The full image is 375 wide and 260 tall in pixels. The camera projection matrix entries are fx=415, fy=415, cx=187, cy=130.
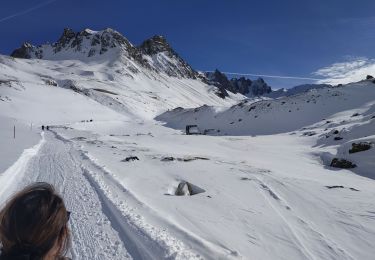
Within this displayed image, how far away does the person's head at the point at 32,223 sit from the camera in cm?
203

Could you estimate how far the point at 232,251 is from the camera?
21.2ft

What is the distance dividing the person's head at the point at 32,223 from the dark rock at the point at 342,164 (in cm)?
1925

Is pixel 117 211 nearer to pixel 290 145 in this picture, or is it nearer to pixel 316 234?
pixel 316 234

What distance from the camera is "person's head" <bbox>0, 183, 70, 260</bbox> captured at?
6.66 feet

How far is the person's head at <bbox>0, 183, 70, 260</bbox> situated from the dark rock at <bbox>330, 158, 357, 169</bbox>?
19.2m

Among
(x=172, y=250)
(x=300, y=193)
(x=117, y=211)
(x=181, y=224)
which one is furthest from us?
(x=300, y=193)

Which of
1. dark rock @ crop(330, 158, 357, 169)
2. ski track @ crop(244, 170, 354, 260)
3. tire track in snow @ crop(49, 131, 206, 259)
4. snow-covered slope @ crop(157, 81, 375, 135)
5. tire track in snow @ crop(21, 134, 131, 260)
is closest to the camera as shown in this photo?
tire track in snow @ crop(49, 131, 206, 259)

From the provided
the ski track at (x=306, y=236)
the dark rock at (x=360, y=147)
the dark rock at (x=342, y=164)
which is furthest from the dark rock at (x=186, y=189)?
the dark rock at (x=360, y=147)

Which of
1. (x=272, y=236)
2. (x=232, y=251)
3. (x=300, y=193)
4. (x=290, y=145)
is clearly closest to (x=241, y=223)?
(x=272, y=236)

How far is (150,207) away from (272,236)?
3.01m

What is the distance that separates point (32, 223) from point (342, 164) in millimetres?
19589

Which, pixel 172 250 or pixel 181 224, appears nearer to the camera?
pixel 172 250

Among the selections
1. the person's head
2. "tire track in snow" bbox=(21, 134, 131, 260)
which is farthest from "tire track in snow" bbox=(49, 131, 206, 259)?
the person's head

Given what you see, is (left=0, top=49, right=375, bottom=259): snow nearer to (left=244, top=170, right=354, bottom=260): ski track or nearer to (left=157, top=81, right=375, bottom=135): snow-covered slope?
(left=244, top=170, right=354, bottom=260): ski track
